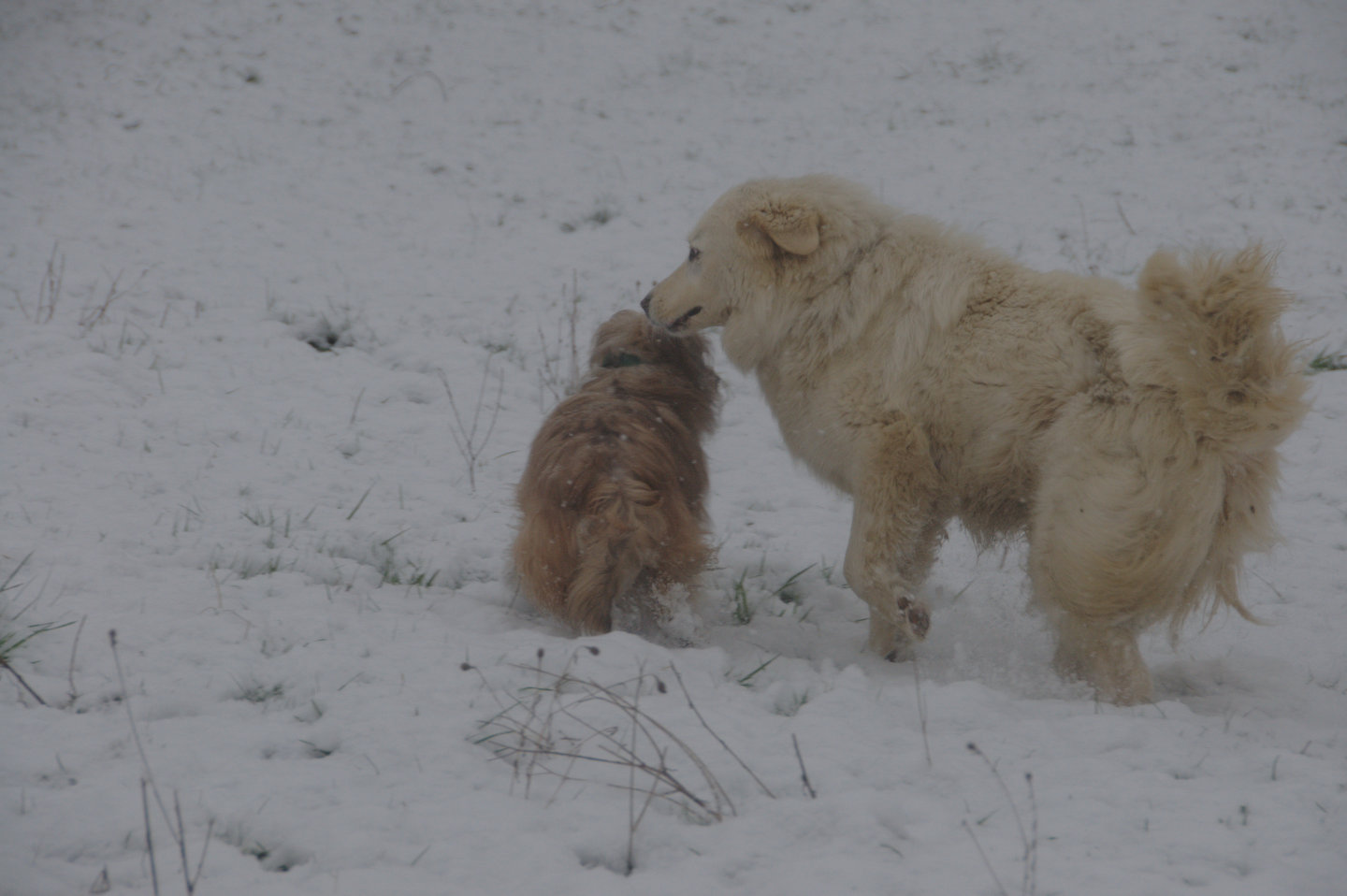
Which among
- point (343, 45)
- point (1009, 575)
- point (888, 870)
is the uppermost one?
point (343, 45)

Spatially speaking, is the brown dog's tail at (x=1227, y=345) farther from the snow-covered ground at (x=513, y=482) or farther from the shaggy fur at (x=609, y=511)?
the shaggy fur at (x=609, y=511)

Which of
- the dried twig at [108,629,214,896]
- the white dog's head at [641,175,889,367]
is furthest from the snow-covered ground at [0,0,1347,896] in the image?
the white dog's head at [641,175,889,367]

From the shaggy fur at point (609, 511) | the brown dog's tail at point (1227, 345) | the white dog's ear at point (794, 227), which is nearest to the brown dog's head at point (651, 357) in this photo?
the shaggy fur at point (609, 511)

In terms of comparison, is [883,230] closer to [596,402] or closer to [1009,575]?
[596,402]

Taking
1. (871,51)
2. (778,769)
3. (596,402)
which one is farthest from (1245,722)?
(871,51)

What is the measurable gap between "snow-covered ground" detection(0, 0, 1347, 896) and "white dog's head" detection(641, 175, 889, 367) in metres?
1.35

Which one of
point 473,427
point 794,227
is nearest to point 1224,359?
point 794,227

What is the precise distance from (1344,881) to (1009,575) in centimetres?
274

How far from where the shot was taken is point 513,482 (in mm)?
5547

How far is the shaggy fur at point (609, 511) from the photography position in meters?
3.63

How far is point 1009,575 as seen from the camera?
4934 millimetres

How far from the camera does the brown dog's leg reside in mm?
3725

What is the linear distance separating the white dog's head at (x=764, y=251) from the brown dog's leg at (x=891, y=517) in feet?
2.64

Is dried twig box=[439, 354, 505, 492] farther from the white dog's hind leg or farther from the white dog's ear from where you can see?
the white dog's hind leg
